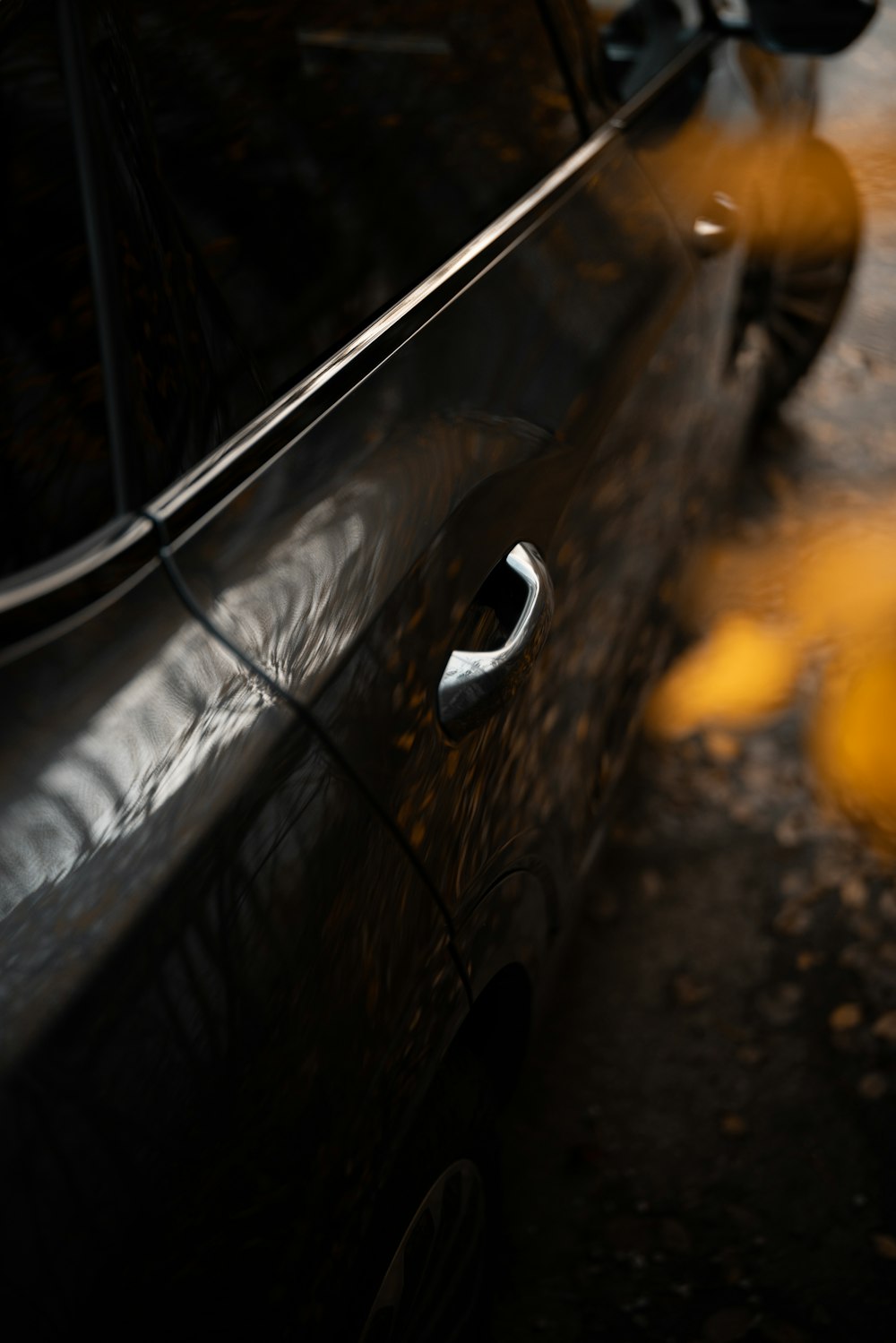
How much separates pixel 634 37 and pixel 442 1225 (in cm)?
226

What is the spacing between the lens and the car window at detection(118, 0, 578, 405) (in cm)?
124

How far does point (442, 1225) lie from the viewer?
1425mm

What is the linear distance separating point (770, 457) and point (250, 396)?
3093 millimetres

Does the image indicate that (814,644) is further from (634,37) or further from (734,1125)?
(634,37)

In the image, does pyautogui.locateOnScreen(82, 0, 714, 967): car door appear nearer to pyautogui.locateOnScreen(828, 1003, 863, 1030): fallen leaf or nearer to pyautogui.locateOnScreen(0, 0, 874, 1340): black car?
pyautogui.locateOnScreen(0, 0, 874, 1340): black car

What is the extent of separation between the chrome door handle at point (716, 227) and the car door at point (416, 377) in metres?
0.24

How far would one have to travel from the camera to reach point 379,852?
3.76 ft

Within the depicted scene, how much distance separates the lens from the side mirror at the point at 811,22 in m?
2.51

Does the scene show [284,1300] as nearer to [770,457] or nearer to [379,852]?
[379,852]

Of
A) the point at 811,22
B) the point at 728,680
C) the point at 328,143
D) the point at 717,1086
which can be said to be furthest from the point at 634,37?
the point at 717,1086

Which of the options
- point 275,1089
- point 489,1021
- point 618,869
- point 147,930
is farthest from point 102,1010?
point 618,869

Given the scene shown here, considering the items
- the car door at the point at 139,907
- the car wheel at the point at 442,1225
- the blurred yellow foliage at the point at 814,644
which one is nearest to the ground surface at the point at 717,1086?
the blurred yellow foliage at the point at 814,644

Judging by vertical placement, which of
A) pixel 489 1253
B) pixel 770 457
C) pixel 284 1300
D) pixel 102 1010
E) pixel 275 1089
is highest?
pixel 102 1010

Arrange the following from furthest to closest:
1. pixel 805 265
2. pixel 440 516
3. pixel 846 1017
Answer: pixel 805 265 < pixel 846 1017 < pixel 440 516
